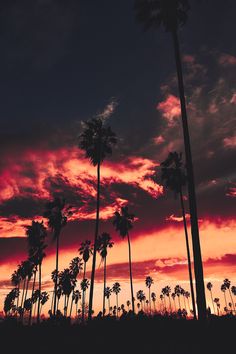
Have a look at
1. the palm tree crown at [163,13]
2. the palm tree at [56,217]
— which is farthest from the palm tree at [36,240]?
the palm tree crown at [163,13]

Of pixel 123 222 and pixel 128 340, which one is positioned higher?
pixel 123 222

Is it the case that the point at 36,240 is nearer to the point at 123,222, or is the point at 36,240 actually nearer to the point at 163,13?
the point at 123,222

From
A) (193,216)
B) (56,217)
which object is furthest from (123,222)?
(193,216)

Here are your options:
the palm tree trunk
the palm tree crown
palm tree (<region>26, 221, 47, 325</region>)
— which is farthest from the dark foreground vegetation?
palm tree (<region>26, 221, 47, 325</region>)

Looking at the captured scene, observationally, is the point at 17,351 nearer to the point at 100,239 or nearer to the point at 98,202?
the point at 98,202

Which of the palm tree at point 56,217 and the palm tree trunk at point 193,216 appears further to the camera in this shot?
the palm tree at point 56,217

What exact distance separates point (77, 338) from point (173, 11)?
2057 cm

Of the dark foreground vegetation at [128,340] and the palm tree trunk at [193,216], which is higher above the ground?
the palm tree trunk at [193,216]

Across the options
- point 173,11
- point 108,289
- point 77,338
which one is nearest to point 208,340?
point 77,338

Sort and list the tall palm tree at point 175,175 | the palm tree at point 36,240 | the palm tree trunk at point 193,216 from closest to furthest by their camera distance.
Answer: the palm tree trunk at point 193,216
the tall palm tree at point 175,175
the palm tree at point 36,240

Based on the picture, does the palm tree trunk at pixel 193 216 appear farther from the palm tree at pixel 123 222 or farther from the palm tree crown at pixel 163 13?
the palm tree at pixel 123 222

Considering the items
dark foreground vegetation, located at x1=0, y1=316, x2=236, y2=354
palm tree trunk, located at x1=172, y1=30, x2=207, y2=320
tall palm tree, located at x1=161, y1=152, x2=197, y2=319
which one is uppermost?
tall palm tree, located at x1=161, y1=152, x2=197, y2=319

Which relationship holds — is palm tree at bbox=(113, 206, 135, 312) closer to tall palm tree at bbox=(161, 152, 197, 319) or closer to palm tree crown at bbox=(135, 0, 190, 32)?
tall palm tree at bbox=(161, 152, 197, 319)

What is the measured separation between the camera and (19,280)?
93438mm
